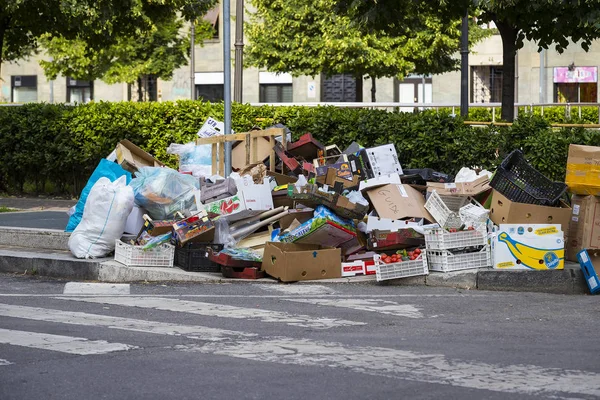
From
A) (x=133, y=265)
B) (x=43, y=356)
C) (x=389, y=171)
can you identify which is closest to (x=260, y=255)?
(x=133, y=265)

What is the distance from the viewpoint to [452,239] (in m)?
10.0

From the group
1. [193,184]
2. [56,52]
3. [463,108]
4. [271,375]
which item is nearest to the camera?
[271,375]

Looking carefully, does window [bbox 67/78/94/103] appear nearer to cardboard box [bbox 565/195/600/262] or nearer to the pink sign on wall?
the pink sign on wall

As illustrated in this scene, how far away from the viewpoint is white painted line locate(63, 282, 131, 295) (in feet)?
31.9

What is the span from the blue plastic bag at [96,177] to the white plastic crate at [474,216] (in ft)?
12.9

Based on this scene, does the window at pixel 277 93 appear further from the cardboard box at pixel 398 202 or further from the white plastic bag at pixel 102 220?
the white plastic bag at pixel 102 220

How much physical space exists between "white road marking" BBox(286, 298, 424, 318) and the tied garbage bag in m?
2.81

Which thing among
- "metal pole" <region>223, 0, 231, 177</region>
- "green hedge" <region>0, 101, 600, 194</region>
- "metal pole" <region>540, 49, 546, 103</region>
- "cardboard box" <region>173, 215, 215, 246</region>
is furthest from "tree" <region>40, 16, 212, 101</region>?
"cardboard box" <region>173, 215, 215, 246</region>

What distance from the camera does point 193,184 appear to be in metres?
11.9

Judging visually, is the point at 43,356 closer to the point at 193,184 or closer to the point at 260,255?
the point at 260,255

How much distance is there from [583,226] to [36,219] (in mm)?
7374

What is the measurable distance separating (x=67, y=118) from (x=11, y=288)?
7.70 metres

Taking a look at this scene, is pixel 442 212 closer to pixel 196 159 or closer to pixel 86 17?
pixel 196 159

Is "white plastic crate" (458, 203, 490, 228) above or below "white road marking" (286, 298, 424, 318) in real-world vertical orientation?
above
